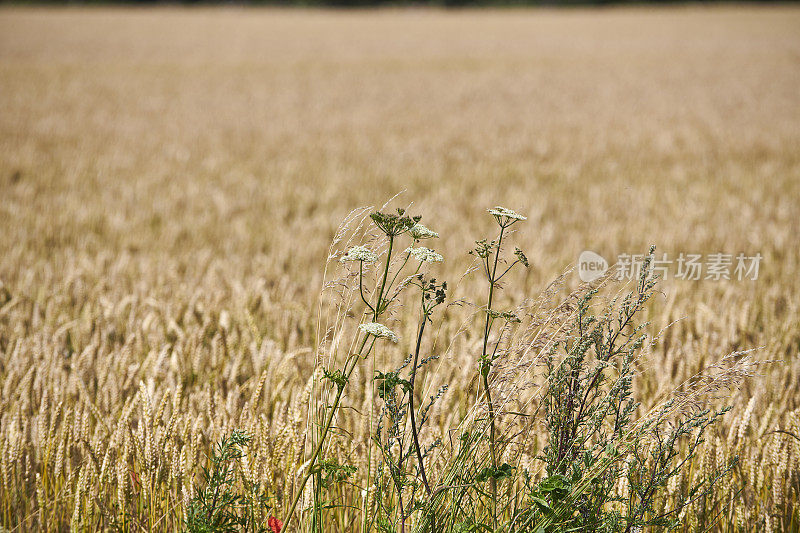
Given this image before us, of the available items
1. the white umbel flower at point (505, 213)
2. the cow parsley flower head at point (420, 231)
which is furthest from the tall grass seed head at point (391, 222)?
the white umbel flower at point (505, 213)

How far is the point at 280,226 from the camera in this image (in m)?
4.48

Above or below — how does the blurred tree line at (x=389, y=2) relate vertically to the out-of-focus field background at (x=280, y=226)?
above

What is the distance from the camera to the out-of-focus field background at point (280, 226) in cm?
166

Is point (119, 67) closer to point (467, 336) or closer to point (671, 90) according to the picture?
point (671, 90)

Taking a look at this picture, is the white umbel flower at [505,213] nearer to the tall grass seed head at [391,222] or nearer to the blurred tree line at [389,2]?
the tall grass seed head at [391,222]

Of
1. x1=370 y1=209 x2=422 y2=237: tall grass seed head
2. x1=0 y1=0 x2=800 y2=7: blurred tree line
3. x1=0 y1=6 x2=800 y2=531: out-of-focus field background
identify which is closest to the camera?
x1=370 y1=209 x2=422 y2=237: tall grass seed head

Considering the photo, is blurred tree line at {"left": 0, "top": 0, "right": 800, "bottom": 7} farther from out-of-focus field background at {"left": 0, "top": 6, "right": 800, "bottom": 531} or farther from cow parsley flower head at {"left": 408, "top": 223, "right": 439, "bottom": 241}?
cow parsley flower head at {"left": 408, "top": 223, "right": 439, "bottom": 241}

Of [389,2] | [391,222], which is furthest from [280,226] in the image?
[389,2]

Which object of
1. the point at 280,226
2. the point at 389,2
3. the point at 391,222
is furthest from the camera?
the point at 389,2

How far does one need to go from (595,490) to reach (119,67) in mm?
18703

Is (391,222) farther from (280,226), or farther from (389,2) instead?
(389,2)

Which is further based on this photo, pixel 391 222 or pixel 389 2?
pixel 389 2

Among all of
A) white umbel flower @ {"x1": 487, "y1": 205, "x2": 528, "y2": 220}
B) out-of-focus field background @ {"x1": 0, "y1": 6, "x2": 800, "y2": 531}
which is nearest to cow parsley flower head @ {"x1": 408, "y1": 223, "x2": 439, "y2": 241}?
white umbel flower @ {"x1": 487, "y1": 205, "x2": 528, "y2": 220}

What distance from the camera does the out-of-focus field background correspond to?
166cm
